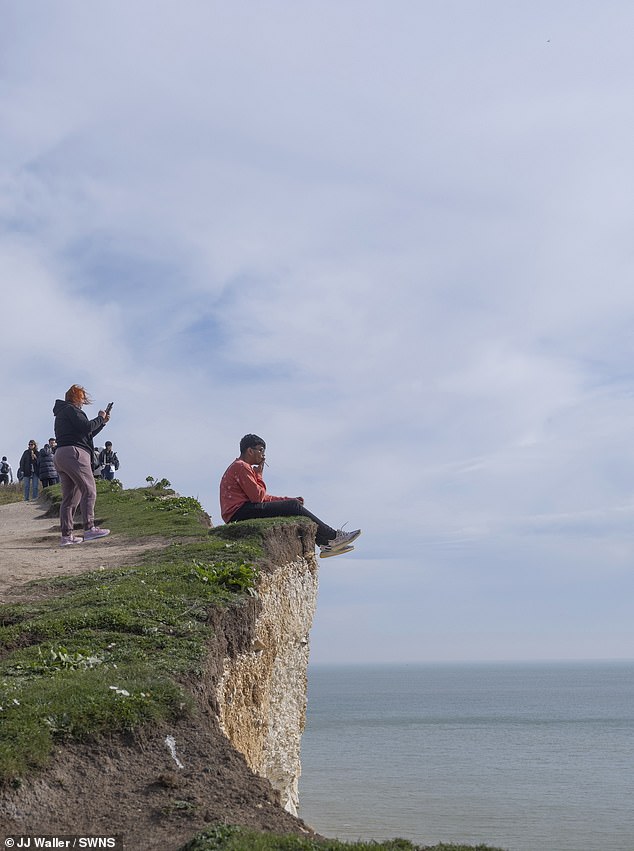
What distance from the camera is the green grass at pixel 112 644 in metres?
5.70

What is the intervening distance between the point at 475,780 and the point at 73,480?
1227 inches

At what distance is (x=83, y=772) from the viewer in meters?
5.44

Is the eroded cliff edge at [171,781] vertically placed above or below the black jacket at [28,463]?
below

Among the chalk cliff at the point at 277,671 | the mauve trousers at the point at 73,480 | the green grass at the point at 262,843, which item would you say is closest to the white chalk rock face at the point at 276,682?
the chalk cliff at the point at 277,671

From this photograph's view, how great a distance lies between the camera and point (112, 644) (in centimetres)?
738

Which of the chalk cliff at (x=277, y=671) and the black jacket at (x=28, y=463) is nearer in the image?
the chalk cliff at (x=277, y=671)

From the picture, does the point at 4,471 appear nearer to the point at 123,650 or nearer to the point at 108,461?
the point at 108,461

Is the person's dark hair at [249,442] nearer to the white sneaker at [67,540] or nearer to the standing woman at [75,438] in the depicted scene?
the standing woman at [75,438]

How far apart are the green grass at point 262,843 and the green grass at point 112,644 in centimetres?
136

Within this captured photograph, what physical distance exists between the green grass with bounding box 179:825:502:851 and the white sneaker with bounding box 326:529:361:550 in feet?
29.6

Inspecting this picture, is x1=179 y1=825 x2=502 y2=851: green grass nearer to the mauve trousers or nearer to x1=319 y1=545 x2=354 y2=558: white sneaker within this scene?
x1=319 y1=545 x2=354 y2=558: white sneaker

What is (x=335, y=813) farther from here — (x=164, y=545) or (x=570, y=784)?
(x=164, y=545)

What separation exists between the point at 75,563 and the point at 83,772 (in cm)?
704

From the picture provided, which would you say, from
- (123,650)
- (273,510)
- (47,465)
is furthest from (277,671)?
(47,465)
